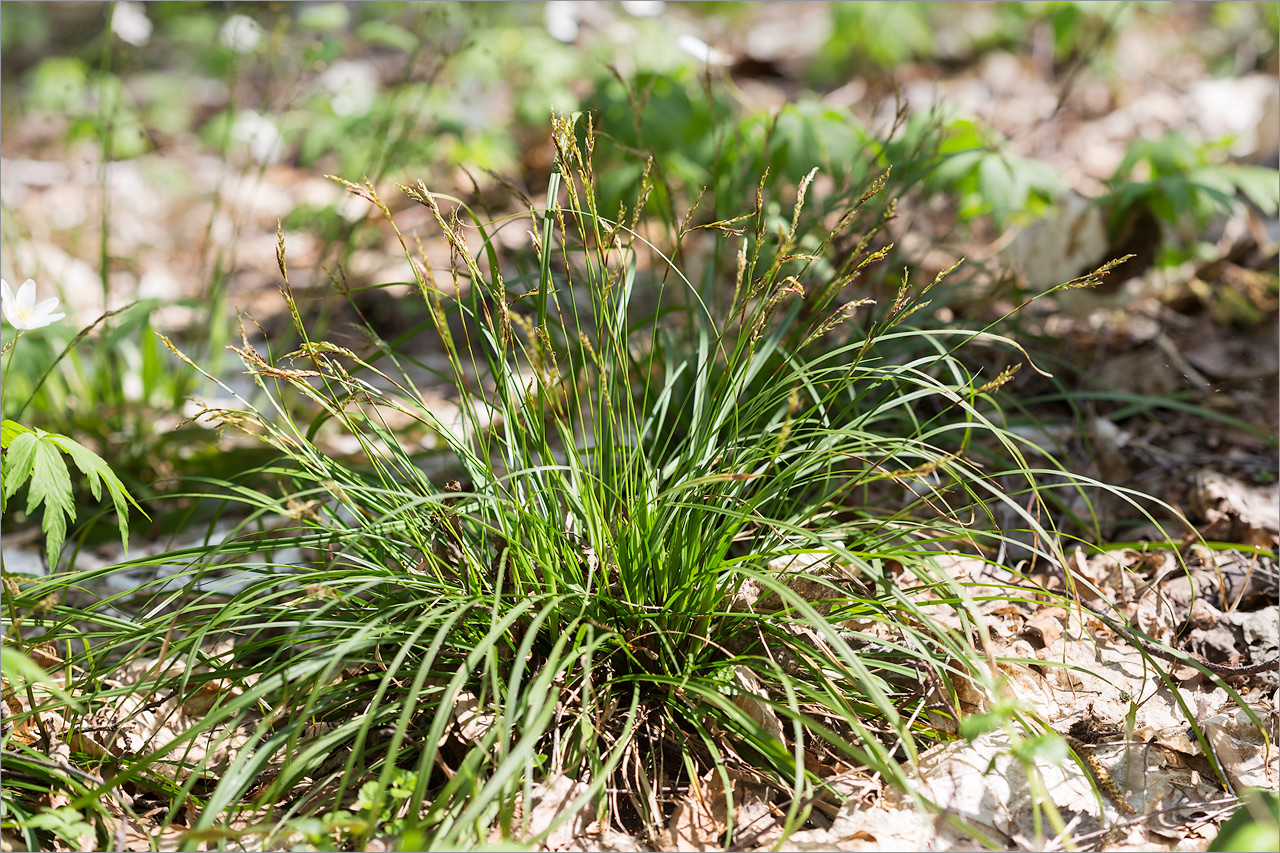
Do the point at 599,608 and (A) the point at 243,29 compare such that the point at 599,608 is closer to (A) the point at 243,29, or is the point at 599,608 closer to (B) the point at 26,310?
(B) the point at 26,310

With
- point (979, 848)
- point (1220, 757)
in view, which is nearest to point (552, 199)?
point (979, 848)

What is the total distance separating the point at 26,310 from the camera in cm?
150

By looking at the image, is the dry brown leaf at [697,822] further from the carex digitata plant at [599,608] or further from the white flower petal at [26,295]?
the white flower petal at [26,295]

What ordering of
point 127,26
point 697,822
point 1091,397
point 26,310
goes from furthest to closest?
point 127,26, point 1091,397, point 26,310, point 697,822

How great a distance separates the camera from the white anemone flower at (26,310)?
4.79 feet

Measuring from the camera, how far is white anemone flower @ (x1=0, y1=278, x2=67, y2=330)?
57.5 inches

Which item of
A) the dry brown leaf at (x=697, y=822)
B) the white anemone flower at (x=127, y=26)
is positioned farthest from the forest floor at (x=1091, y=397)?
the white anemone flower at (x=127, y=26)

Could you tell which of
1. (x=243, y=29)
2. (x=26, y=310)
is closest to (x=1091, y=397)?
(x=26, y=310)

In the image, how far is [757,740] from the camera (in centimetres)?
130

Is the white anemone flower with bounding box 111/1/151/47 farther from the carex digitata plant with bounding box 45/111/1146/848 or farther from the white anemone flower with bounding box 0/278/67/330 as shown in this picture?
the carex digitata plant with bounding box 45/111/1146/848

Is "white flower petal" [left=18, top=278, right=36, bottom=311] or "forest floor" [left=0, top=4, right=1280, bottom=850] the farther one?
"white flower petal" [left=18, top=278, right=36, bottom=311]

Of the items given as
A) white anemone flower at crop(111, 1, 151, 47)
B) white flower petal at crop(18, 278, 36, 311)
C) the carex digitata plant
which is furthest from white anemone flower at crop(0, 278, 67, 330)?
white anemone flower at crop(111, 1, 151, 47)

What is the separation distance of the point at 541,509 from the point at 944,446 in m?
1.10

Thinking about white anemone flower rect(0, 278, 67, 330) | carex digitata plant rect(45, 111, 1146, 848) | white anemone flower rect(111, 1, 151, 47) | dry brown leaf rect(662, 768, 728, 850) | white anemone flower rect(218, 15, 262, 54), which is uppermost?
white anemone flower rect(111, 1, 151, 47)
